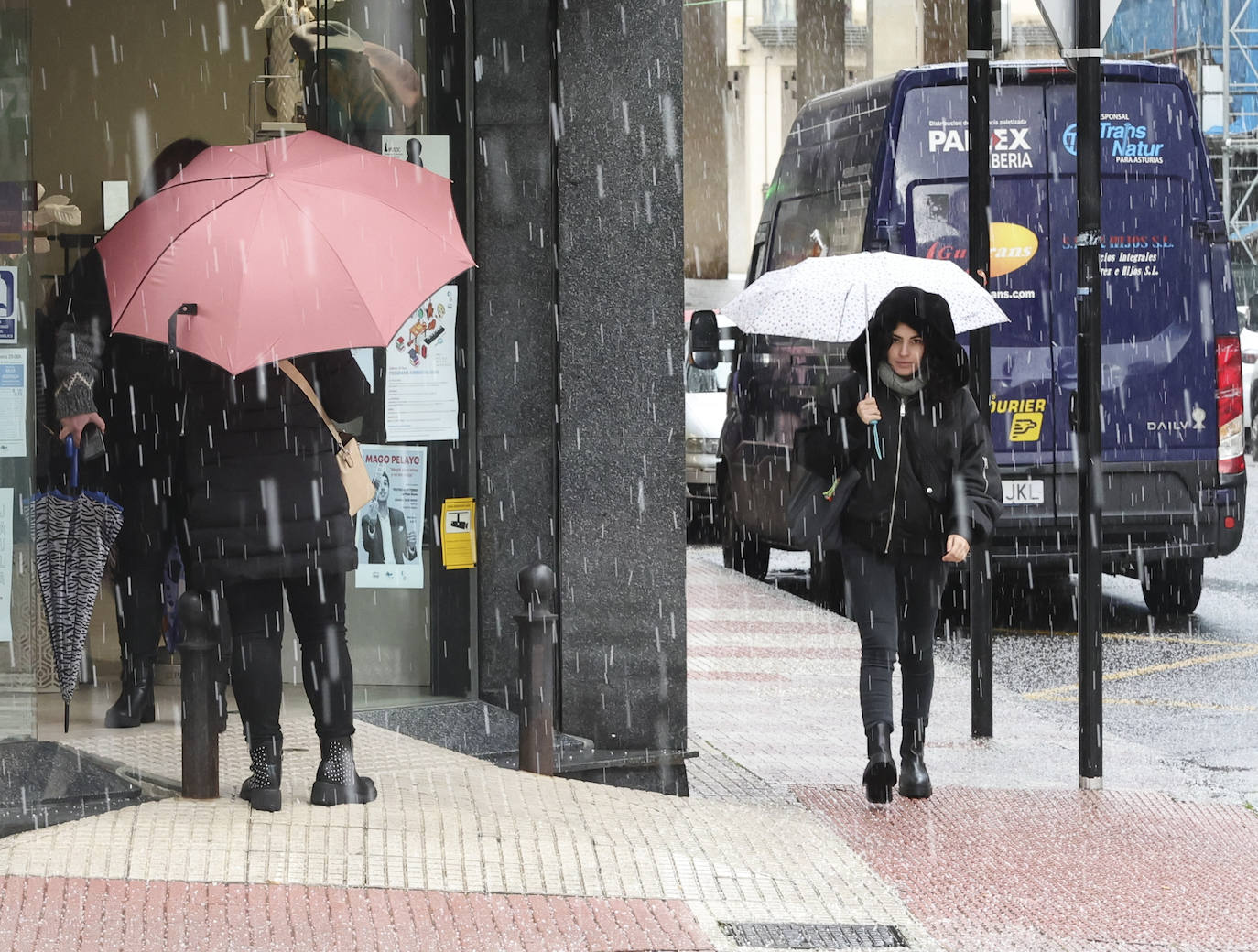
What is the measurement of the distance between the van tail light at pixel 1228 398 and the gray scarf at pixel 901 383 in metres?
5.05

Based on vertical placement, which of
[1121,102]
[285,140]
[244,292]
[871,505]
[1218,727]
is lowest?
[1218,727]

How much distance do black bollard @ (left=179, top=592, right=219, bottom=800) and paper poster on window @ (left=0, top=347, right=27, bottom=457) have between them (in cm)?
73

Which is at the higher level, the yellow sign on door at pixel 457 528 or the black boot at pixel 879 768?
the yellow sign on door at pixel 457 528

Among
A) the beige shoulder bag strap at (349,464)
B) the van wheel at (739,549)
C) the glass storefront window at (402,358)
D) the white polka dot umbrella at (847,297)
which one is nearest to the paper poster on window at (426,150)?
the glass storefront window at (402,358)

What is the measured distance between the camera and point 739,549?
14906 mm

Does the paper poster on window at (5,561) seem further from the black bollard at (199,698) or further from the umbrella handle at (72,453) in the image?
the umbrella handle at (72,453)

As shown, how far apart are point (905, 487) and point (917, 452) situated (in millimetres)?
135

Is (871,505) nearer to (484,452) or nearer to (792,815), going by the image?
(792,815)

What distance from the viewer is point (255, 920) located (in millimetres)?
4797

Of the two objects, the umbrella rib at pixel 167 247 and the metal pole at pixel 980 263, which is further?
the metal pole at pixel 980 263

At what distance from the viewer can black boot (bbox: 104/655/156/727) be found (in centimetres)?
720

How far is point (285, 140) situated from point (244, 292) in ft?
2.58

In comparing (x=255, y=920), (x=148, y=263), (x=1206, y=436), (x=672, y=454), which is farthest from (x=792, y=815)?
(x=1206, y=436)

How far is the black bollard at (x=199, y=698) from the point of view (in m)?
5.77
